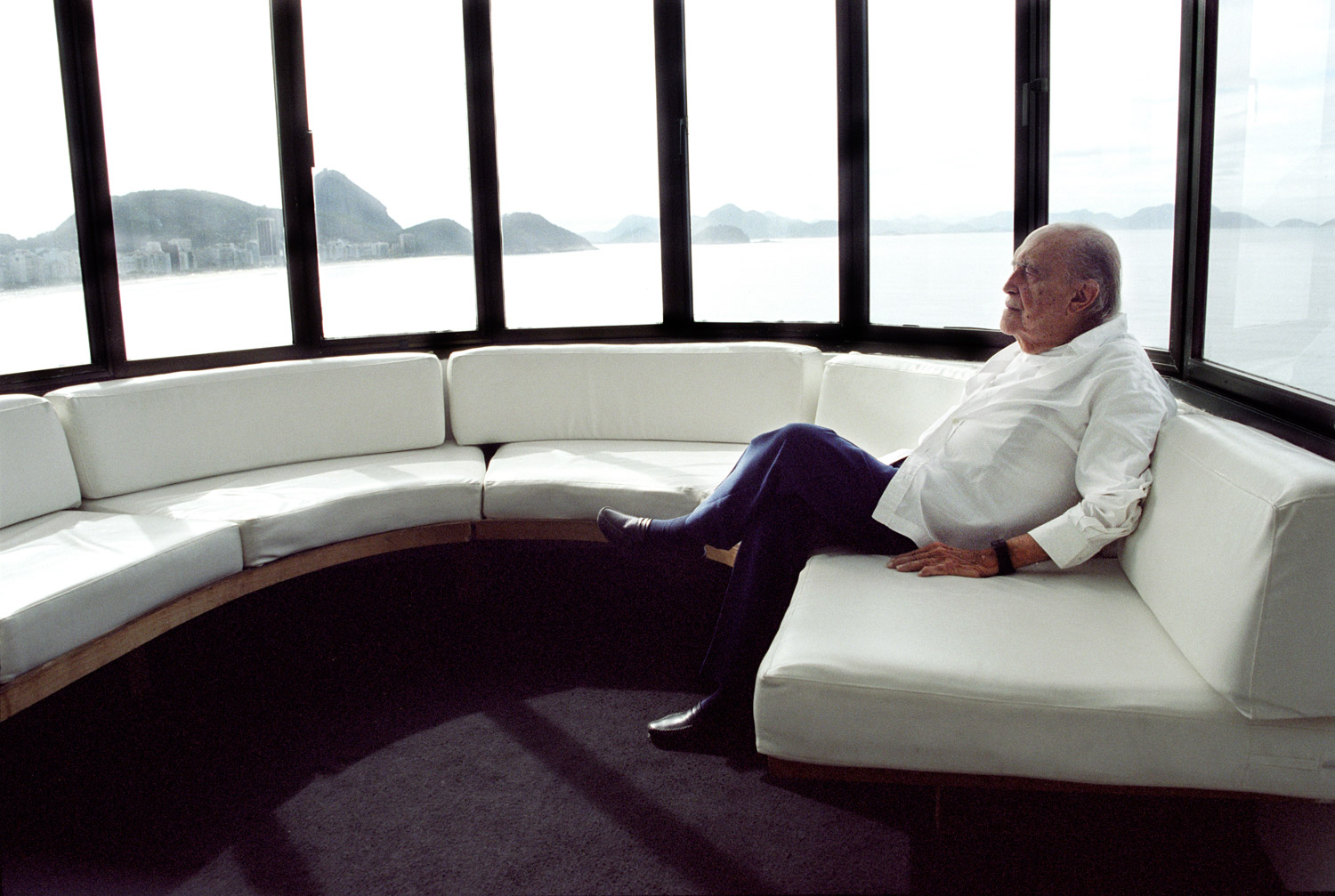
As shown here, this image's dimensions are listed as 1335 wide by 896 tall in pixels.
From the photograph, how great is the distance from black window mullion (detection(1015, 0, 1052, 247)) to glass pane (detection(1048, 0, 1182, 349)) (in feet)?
0.09

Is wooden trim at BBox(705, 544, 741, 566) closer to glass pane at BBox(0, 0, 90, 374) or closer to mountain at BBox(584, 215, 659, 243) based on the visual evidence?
mountain at BBox(584, 215, 659, 243)

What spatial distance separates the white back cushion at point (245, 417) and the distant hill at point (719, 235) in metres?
1.27

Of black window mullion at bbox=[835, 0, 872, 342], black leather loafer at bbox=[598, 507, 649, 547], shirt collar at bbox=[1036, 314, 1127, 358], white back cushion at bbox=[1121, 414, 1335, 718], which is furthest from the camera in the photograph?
Result: black window mullion at bbox=[835, 0, 872, 342]

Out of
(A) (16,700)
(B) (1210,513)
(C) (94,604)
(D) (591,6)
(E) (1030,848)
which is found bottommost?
(E) (1030,848)

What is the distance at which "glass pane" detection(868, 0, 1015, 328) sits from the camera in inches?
137

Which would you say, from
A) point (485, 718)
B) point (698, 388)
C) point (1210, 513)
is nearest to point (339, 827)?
point (485, 718)

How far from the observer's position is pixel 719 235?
426 cm

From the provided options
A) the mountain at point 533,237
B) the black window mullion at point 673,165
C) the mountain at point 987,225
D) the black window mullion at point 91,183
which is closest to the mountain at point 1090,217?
the mountain at point 987,225

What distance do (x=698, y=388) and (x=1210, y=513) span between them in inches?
86.2

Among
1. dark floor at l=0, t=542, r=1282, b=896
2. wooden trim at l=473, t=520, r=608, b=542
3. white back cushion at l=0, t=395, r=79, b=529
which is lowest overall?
dark floor at l=0, t=542, r=1282, b=896

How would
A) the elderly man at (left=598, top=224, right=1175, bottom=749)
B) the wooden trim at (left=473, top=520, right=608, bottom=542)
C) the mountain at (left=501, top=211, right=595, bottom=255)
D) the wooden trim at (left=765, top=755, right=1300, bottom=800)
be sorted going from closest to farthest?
the wooden trim at (left=765, top=755, right=1300, bottom=800)
the elderly man at (left=598, top=224, right=1175, bottom=749)
the wooden trim at (left=473, top=520, right=608, bottom=542)
the mountain at (left=501, top=211, right=595, bottom=255)

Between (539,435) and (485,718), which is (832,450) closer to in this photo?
(485,718)

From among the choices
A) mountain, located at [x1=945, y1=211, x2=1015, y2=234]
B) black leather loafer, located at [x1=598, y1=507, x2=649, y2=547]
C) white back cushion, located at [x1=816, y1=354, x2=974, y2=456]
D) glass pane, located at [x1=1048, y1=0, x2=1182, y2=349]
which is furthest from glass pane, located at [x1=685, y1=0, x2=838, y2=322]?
black leather loafer, located at [x1=598, y1=507, x2=649, y2=547]

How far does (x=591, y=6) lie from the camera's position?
4176mm
